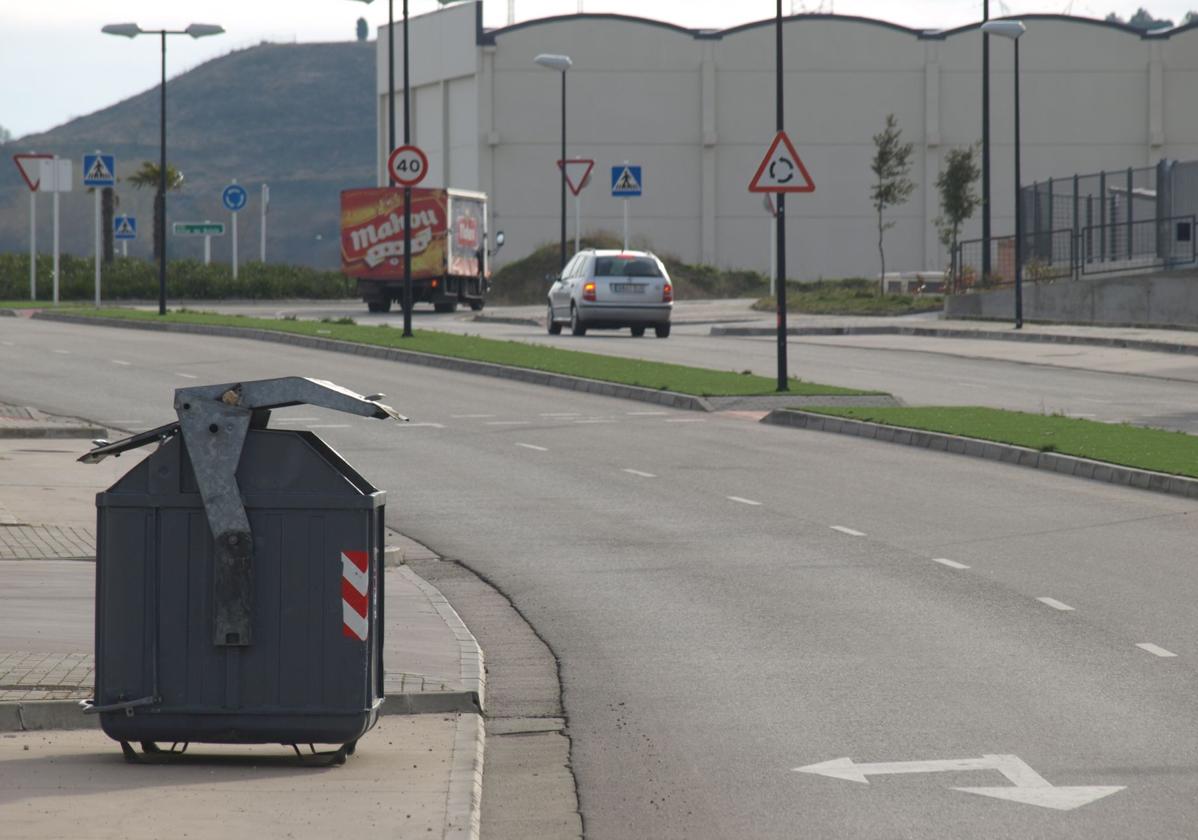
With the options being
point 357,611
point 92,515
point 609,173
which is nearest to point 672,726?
point 357,611

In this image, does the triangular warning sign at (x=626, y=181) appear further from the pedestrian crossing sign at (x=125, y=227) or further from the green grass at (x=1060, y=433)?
the green grass at (x=1060, y=433)

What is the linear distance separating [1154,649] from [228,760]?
4.65 m

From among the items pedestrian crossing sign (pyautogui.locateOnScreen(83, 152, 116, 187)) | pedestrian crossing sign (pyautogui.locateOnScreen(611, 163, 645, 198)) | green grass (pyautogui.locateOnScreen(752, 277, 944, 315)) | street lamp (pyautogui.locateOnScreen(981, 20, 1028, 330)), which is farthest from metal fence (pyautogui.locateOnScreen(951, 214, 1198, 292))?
pedestrian crossing sign (pyautogui.locateOnScreen(83, 152, 116, 187))

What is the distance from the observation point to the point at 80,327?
3944cm

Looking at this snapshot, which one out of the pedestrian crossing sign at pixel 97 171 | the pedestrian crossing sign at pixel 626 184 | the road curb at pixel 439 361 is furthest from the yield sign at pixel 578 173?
the road curb at pixel 439 361

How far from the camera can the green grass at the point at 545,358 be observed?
2511 centimetres

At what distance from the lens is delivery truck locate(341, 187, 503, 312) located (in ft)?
167

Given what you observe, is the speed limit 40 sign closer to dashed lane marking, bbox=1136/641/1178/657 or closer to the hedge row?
dashed lane marking, bbox=1136/641/1178/657

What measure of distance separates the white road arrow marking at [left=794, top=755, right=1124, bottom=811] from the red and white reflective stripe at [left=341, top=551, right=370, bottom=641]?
169 centimetres

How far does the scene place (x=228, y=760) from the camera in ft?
24.8

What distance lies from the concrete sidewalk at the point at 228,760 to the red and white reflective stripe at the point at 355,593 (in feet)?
1.71

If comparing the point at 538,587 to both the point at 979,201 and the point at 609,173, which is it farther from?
the point at 609,173

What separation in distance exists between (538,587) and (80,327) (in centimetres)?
2933

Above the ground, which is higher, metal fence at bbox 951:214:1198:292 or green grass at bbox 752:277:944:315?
metal fence at bbox 951:214:1198:292
